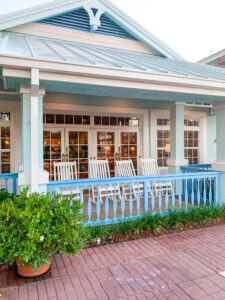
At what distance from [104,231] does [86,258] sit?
0.63 metres

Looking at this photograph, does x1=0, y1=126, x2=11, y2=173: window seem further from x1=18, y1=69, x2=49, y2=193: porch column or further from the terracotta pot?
the terracotta pot

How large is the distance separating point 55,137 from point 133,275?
14.5 ft

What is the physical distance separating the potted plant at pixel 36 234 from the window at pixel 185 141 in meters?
4.93

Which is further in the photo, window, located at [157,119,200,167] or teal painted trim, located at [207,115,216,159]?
teal painted trim, located at [207,115,216,159]

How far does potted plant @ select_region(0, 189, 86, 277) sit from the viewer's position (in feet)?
7.47

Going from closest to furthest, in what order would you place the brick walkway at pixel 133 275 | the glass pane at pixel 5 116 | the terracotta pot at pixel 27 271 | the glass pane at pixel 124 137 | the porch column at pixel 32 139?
the brick walkway at pixel 133 275 < the terracotta pot at pixel 27 271 < the porch column at pixel 32 139 < the glass pane at pixel 5 116 < the glass pane at pixel 124 137

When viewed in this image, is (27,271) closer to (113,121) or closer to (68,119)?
(68,119)

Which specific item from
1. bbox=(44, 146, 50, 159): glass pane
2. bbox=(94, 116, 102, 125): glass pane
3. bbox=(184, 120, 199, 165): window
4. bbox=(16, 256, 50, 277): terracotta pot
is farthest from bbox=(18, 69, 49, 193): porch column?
bbox=(184, 120, 199, 165): window

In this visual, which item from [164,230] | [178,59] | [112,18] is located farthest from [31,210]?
[178,59]

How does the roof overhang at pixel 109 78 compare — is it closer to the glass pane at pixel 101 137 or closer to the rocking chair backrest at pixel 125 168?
the rocking chair backrest at pixel 125 168

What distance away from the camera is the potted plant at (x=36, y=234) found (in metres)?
2.28

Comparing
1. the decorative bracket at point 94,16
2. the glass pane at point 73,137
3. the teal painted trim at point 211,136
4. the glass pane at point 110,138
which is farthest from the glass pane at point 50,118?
the teal painted trim at point 211,136

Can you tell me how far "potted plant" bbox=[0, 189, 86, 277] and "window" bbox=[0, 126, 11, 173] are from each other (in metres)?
3.21

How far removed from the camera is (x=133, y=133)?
273 inches
